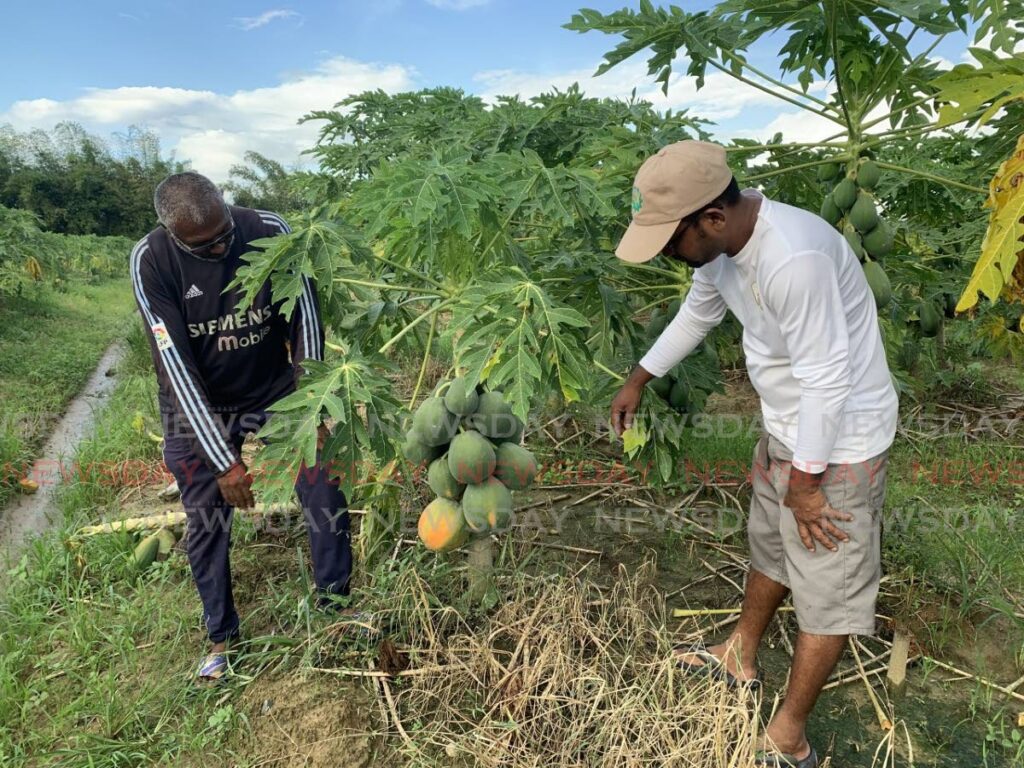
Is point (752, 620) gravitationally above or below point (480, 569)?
below

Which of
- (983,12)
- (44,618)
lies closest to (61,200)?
(44,618)

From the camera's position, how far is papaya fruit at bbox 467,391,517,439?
2.07m

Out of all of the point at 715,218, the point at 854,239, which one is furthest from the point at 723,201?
the point at 854,239

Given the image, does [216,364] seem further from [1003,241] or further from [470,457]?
[1003,241]

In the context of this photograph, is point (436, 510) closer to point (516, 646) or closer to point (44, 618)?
point (516, 646)

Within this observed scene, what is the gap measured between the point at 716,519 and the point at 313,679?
1969 millimetres

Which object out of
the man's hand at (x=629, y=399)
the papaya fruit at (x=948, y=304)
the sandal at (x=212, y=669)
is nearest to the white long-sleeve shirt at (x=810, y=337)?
the man's hand at (x=629, y=399)

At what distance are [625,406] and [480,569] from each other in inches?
29.6

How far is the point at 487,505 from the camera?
2.03m

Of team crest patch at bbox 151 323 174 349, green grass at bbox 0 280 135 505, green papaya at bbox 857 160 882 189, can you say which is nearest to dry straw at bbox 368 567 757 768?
team crest patch at bbox 151 323 174 349

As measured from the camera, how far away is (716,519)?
11.2 feet

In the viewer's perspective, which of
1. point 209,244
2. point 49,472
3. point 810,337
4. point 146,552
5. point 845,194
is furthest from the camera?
point 49,472

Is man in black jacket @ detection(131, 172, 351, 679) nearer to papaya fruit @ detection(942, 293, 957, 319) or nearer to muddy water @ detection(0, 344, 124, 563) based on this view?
muddy water @ detection(0, 344, 124, 563)

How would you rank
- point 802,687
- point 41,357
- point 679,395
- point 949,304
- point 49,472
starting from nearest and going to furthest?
1. point 802,687
2. point 679,395
3. point 949,304
4. point 49,472
5. point 41,357
